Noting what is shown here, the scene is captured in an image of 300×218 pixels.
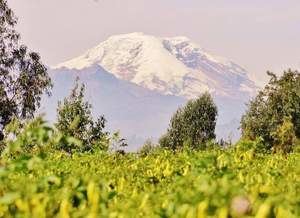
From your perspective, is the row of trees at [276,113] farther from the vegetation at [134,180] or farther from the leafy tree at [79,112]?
the vegetation at [134,180]

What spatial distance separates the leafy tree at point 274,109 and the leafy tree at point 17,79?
34772mm

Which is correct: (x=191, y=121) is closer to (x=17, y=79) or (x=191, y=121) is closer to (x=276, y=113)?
(x=276, y=113)

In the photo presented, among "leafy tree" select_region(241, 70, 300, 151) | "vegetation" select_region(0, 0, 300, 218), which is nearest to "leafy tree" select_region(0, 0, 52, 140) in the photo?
"leafy tree" select_region(241, 70, 300, 151)

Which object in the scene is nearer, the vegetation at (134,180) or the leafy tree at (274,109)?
the vegetation at (134,180)

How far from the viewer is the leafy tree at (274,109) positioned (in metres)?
103

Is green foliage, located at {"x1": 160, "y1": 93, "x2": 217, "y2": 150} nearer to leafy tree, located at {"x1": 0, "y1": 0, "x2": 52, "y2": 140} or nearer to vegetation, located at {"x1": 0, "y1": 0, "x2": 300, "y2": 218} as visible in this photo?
leafy tree, located at {"x1": 0, "y1": 0, "x2": 52, "y2": 140}

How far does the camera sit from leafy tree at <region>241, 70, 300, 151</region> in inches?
4050

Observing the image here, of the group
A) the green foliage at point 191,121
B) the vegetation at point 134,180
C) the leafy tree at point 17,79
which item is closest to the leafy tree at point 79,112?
the leafy tree at point 17,79

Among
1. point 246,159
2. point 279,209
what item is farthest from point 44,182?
point 246,159

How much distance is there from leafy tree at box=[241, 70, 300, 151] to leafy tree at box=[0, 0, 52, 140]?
34.8 meters

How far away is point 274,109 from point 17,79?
48391mm

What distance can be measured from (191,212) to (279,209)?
0.41 meters

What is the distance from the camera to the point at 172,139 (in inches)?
6048

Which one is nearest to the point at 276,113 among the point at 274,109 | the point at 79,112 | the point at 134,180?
the point at 274,109
